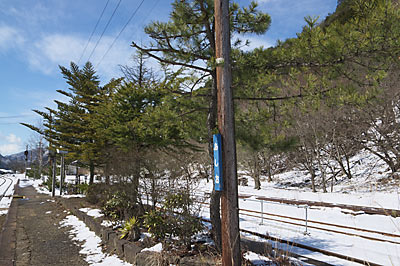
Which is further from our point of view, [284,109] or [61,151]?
[61,151]

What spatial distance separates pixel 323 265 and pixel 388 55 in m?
3.91

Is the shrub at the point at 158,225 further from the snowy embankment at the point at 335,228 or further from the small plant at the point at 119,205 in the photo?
the small plant at the point at 119,205

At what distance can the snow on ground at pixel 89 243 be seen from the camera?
5785 millimetres

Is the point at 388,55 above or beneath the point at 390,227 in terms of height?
above

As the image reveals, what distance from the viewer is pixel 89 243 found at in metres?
7.26

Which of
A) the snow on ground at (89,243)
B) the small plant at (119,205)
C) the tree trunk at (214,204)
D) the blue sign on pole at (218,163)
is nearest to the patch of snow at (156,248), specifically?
the snow on ground at (89,243)

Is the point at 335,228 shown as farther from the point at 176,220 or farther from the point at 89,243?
the point at 89,243

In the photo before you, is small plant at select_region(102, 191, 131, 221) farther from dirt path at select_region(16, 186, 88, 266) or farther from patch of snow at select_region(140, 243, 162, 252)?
patch of snow at select_region(140, 243, 162, 252)

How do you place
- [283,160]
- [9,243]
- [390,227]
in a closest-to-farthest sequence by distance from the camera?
[9,243]
[390,227]
[283,160]

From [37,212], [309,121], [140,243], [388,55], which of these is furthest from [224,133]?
[309,121]

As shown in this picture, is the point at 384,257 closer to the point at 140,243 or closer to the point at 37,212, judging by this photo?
the point at 140,243

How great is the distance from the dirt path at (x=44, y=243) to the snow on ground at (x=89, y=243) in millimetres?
174

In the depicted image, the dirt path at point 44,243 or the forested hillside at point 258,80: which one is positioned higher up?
the forested hillside at point 258,80

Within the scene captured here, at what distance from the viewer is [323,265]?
495 cm
